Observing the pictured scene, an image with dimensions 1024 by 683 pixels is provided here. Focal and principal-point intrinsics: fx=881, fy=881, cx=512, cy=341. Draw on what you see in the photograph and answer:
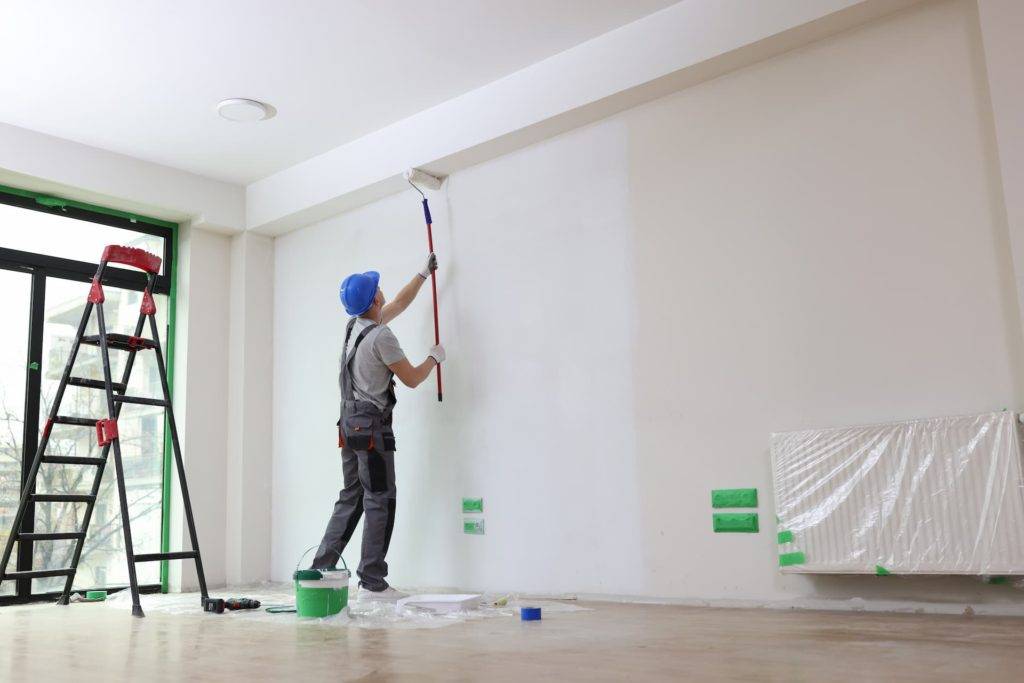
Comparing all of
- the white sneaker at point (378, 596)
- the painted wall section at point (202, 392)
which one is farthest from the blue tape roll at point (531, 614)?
the painted wall section at point (202, 392)

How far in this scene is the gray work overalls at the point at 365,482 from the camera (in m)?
4.00

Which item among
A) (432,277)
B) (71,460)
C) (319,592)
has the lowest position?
(319,592)

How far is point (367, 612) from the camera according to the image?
Result: 3578 mm

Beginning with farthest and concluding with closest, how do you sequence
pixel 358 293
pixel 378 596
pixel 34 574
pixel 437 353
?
pixel 437 353
pixel 358 293
pixel 34 574
pixel 378 596

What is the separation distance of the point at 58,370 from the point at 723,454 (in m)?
3.75

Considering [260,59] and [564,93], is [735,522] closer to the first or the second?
[564,93]

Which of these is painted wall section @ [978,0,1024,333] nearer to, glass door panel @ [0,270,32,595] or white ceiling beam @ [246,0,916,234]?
white ceiling beam @ [246,0,916,234]

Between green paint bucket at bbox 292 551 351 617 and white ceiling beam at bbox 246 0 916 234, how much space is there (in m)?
2.30

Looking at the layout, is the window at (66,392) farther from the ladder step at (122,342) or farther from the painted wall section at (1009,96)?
the painted wall section at (1009,96)

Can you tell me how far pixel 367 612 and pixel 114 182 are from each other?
3.19 m

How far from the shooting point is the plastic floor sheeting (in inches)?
129

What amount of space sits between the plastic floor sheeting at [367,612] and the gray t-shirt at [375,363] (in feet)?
3.15

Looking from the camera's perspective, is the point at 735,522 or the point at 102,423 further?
the point at 102,423

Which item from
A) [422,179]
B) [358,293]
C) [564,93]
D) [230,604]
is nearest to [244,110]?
[422,179]
